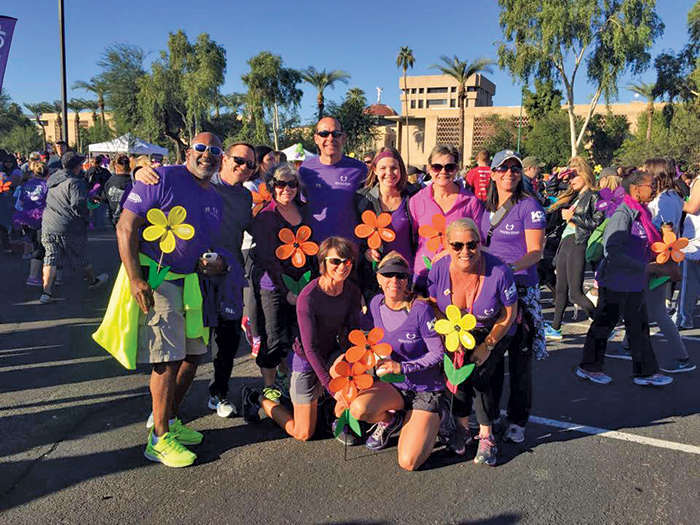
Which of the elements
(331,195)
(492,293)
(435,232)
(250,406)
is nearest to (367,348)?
(492,293)

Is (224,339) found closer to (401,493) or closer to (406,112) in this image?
(401,493)

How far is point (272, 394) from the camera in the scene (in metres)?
3.49

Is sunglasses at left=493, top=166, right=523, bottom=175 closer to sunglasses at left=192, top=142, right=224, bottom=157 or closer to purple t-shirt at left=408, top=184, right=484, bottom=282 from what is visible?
purple t-shirt at left=408, top=184, right=484, bottom=282

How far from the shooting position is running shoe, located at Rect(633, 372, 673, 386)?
411cm

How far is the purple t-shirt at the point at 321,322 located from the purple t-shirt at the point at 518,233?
3.19 feet

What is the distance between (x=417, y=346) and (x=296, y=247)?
3.43 feet

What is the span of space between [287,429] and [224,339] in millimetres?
736

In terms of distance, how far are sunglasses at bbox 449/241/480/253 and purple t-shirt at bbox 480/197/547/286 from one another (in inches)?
21.2

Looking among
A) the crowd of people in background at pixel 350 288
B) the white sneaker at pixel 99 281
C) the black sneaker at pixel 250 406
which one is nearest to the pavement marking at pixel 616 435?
the crowd of people in background at pixel 350 288

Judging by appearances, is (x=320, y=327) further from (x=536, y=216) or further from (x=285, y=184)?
(x=536, y=216)

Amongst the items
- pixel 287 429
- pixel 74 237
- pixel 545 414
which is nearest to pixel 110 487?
pixel 287 429

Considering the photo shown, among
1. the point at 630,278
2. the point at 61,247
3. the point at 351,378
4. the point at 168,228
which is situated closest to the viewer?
the point at 168,228

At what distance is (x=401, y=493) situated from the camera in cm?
267

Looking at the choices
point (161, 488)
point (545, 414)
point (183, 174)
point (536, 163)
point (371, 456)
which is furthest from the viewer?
point (536, 163)
